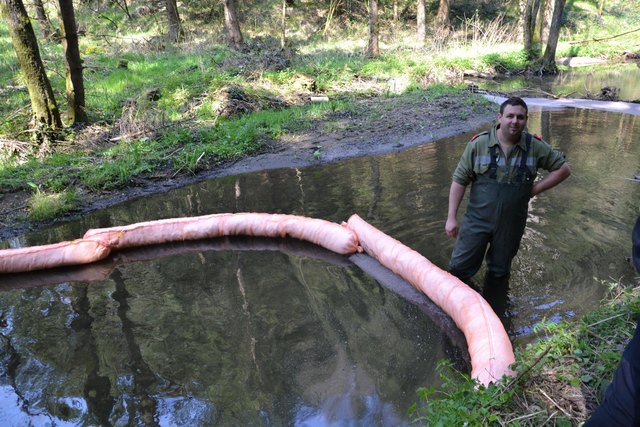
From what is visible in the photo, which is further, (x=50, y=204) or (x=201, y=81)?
(x=201, y=81)

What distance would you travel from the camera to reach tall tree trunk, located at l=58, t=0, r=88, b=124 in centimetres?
938

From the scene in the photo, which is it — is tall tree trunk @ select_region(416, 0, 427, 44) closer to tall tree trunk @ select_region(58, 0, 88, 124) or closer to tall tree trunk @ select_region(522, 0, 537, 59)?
tall tree trunk @ select_region(522, 0, 537, 59)

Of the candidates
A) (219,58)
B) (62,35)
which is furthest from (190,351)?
(219,58)

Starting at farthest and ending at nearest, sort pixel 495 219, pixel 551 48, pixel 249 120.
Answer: pixel 551 48, pixel 249 120, pixel 495 219

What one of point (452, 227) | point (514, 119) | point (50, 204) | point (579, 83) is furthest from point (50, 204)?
point (579, 83)

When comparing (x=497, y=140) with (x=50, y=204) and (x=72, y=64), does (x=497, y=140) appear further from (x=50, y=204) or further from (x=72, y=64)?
(x=72, y=64)

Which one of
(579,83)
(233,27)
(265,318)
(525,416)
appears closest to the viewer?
(525,416)

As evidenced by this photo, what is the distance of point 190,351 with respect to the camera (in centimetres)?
389

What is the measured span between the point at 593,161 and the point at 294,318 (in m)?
6.37

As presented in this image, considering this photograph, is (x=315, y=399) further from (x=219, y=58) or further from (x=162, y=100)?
(x=219, y=58)

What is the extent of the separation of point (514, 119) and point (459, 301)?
1434mm

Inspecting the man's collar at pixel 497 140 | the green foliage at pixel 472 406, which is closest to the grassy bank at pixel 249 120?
the green foliage at pixel 472 406

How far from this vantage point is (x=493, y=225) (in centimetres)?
391

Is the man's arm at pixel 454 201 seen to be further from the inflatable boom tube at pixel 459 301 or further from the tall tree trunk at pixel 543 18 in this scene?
the tall tree trunk at pixel 543 18
